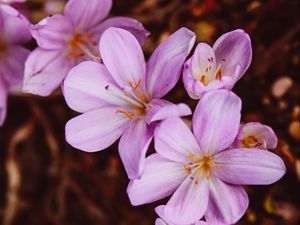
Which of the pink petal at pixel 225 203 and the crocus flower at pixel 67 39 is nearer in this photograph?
the pink petal at pixel 225 203

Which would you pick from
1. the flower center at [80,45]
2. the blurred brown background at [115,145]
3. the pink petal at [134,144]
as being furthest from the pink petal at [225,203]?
the flower center at [80,45]

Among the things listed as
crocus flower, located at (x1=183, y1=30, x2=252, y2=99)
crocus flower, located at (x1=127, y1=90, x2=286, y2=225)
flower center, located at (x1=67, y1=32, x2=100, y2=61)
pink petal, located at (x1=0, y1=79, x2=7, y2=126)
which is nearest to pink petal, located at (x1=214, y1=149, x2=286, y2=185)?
crocus flower, located at (x1=127, y1=90, x2=286, y2=225)

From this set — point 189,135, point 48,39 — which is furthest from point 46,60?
point 189,135

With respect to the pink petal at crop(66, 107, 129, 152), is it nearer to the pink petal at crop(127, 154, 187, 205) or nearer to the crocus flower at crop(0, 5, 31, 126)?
the pink petal at crop(127, 154, 187, 205)

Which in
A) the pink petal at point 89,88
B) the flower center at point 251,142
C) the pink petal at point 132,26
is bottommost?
the flower center at point 251,142

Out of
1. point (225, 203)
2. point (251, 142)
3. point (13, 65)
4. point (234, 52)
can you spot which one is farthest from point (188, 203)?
point (13, 65)

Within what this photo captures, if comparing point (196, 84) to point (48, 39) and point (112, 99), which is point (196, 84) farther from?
point (48, 39)

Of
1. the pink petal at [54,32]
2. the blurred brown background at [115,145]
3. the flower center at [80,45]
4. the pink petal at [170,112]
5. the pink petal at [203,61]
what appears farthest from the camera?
the blurred brown background at [115,145]

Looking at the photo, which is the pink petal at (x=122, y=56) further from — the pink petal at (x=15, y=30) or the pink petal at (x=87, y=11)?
the pink petal at (x=15, y=30)
